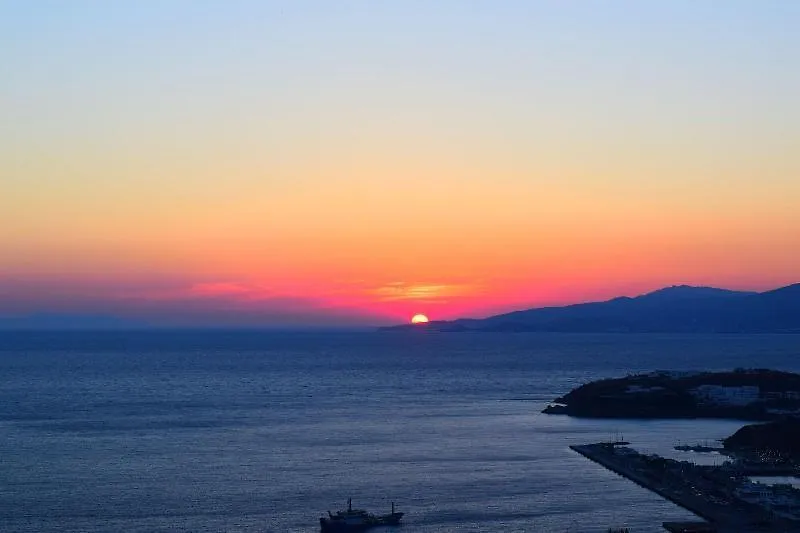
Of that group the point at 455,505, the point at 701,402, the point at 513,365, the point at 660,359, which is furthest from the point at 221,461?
the point at 660,359

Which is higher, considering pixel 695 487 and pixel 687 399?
pixel 687 399

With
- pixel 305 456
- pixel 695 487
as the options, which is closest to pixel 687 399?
pixel 695 487

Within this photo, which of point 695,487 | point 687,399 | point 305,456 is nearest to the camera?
point 695,487

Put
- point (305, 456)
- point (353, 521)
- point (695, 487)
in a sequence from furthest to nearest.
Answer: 1. point (305, 456)
2. point (695, 487)
3. point (353, 521)

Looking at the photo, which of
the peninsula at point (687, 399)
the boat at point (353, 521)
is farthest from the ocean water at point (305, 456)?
the peninsula at point (687, 399)

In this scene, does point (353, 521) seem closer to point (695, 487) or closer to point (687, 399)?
point (695, 487)

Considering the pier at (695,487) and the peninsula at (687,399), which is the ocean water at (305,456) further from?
the peninsula at (687,399)
